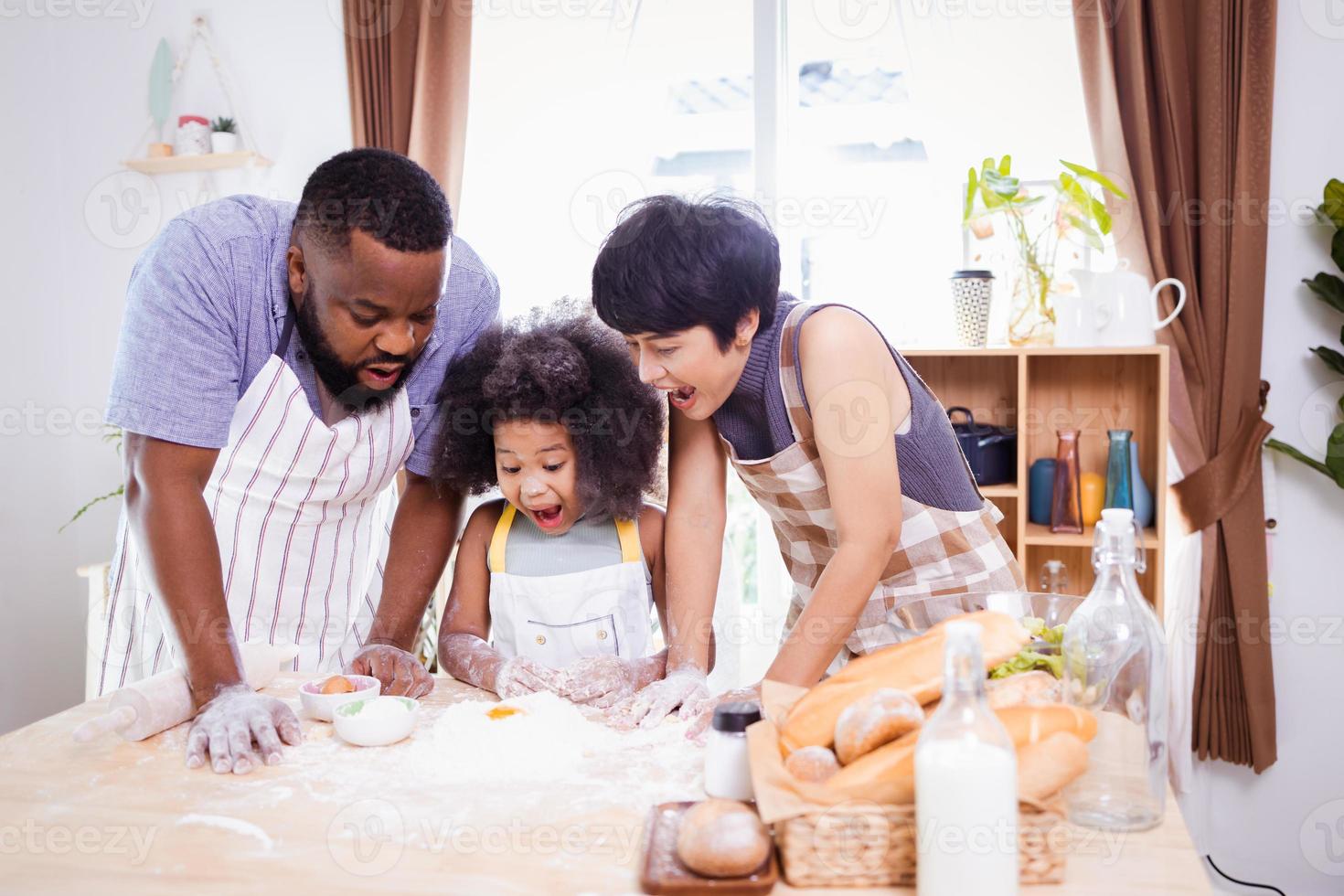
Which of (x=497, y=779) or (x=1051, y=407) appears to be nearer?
(x=497, y=779)

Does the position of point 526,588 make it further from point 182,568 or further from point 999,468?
point 999,468

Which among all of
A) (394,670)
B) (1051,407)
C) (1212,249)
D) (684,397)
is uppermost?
(1212,249)

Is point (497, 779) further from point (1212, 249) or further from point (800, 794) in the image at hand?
point (1212, 249)

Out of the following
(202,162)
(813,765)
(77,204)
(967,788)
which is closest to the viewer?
(967,788)

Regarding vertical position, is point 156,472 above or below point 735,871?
above

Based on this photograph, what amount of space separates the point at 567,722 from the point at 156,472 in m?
0.78

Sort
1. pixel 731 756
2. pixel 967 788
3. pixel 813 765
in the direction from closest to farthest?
pixel 967 788
pixel 813 765
pixel 731 756

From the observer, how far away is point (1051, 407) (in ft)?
10.1

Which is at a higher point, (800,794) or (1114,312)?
(1114,312)

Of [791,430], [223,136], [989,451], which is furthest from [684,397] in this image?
[223,136]

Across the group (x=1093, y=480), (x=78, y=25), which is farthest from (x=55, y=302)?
(x=1093, y=480)

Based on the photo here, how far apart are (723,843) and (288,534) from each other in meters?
1.37

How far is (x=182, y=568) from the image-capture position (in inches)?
60.8

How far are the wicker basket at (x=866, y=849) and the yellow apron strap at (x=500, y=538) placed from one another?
1148mm
